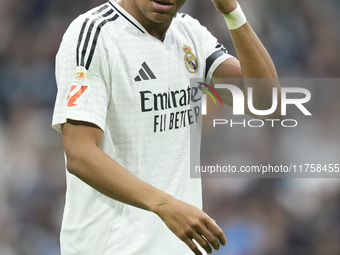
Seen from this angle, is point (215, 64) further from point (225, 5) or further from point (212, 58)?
point (225, 5)

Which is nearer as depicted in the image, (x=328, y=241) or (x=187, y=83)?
(x=187, y=83)

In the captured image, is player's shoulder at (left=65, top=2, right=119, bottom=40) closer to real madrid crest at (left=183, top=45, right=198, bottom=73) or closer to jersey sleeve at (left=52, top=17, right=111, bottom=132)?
jersey sleeve at (left=52, top=17, right=111, bottom=132)

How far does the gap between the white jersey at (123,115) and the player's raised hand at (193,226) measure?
375 millimetres

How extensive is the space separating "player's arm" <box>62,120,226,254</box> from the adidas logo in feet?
0.85

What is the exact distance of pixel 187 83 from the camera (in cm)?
177

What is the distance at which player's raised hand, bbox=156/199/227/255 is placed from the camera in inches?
47.2

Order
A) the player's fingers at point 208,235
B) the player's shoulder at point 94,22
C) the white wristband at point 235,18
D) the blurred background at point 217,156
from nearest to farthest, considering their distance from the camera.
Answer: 1. the player's fingers at point 208,235
2. the player's shoulder at point 94,22
3. the white wristband at point 235,18
4. the blurred background at point 217,156

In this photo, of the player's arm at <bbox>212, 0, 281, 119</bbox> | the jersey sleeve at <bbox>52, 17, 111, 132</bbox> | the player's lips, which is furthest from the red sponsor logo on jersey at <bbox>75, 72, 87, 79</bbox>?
the player's arm at <bbox>212, 0, 281, 119</bbox>

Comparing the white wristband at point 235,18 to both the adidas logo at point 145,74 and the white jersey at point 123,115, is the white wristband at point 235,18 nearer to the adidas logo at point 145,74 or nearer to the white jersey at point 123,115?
the white jersey at point 123,115

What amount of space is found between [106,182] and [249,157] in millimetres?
3027

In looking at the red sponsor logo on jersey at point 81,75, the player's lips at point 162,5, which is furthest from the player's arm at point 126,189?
the player's lips at point 162,5

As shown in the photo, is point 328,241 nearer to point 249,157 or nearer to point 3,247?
point 249,157

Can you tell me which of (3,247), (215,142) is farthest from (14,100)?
(215,142)

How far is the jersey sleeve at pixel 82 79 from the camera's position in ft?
4.69
